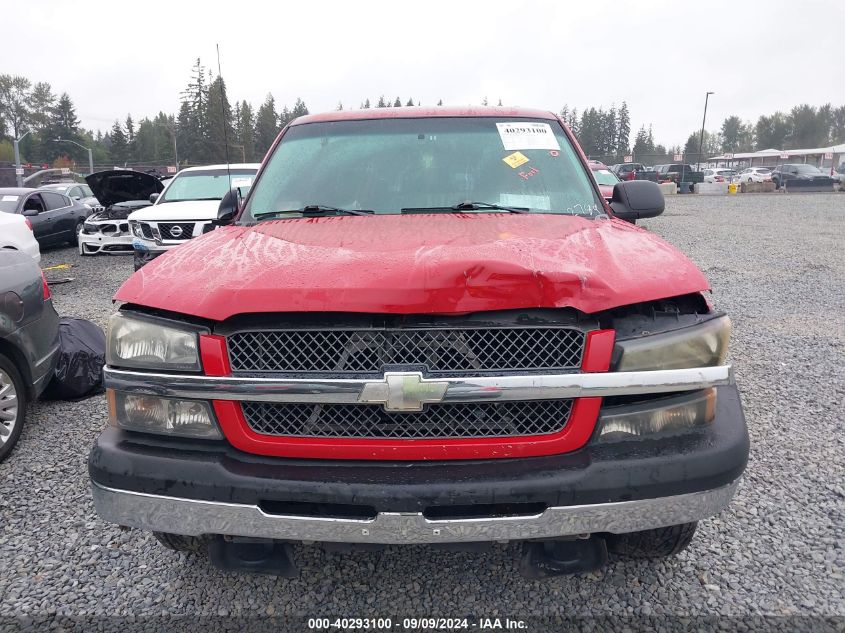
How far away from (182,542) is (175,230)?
8.33m

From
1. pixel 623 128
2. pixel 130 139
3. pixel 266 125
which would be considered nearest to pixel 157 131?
pixel 130 139

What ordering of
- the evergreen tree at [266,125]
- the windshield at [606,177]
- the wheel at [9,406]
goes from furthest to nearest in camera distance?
1. the evergreen tree at [266,125]
2. the windshield at [606,177]
3. the wheel at [9,406]

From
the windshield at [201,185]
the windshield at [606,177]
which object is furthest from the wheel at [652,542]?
the windshield at [606,177]

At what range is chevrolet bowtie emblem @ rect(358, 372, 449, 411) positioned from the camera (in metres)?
1.78

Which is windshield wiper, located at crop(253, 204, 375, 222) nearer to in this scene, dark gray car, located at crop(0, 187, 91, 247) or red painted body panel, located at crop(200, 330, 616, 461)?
red painted body panel, located at crop(200, 330, 616, 461)

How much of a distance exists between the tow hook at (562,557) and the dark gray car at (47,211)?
1347 cm

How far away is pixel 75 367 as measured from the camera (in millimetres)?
4480

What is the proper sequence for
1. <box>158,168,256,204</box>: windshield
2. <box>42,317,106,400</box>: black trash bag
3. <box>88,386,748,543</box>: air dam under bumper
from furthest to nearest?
<box>158,168,256,204</box>: windshield → <box>42,317,106,400</box>: black trash bag → <box>88,386,748,543</box>: air dam under bumper

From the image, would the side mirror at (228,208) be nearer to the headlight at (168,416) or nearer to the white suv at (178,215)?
the headlight at (168,416)

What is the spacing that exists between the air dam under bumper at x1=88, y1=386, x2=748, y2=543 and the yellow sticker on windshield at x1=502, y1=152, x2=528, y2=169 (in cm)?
173

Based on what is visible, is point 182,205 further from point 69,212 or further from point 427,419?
point 427,419

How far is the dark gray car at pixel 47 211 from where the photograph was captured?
13.1 metres

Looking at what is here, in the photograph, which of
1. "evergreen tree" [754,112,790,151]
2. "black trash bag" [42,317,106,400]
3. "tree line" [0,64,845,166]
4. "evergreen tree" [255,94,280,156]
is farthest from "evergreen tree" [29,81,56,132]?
"evergreen tree" [754,112,790,151]

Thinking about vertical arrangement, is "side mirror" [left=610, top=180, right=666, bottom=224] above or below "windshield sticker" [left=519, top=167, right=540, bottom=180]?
below
